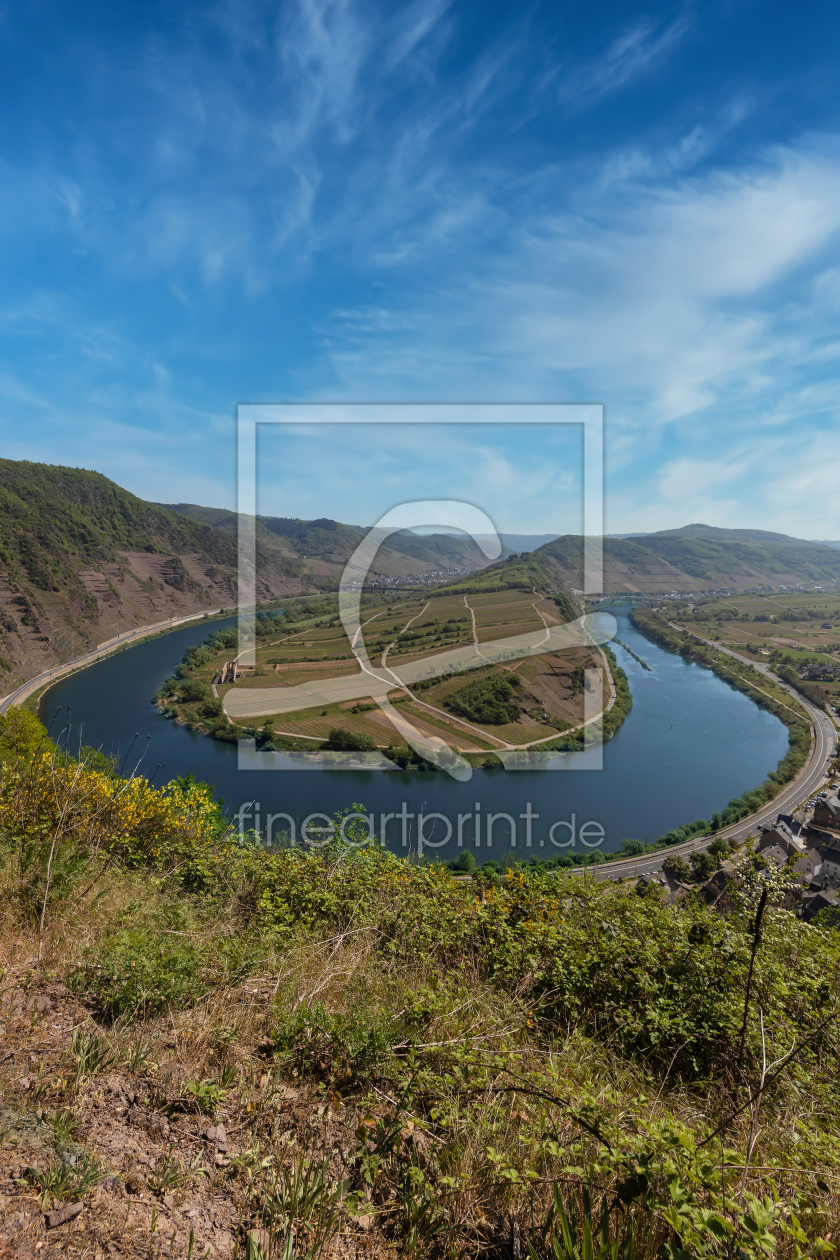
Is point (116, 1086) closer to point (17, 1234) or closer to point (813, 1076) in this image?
point (17, 1234)

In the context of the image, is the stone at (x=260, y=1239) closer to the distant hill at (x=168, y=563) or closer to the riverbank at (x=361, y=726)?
the riverbank at (x=361, y=726)

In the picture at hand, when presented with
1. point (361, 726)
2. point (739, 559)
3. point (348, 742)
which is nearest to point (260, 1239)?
point (348, 742)

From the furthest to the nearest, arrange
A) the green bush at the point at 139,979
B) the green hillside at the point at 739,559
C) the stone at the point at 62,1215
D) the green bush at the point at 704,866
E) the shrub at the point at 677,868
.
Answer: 1. the green hillside at the point at 739,559
2. the shrub at the point at 677,868
3. the green bush at the point at 704,866
4. the green bush at the point at 139,979
5. the stone at the point at 62,1215

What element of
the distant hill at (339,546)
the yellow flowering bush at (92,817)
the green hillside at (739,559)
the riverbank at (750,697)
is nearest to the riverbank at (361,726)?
the riverbank at (750,697)

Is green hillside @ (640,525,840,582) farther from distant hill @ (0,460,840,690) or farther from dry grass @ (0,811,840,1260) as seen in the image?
dry grass @ (0,811,840,1260)

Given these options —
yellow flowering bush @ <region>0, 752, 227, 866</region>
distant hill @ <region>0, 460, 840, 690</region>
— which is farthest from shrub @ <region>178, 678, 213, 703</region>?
yellow flowering bush @ <region>0, 752, 227, 866</region>

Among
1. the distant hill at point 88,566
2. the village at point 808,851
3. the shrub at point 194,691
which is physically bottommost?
the village at point 808,851
